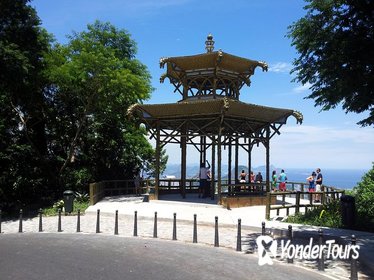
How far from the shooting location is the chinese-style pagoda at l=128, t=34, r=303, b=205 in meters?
20.7

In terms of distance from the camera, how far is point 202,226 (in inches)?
627

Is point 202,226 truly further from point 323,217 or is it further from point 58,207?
point 58,207

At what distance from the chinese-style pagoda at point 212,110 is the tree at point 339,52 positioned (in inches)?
283

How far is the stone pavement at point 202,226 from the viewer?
34.7 feet

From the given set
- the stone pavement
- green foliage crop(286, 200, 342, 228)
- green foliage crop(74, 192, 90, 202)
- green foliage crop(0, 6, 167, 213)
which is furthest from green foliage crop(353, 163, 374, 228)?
green foliage crop(74, 192, 90, 202)

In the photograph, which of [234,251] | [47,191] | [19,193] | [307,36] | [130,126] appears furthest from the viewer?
[130,126]

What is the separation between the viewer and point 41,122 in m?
26.8

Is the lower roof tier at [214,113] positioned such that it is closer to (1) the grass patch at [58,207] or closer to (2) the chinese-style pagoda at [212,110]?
(2) the chinese-style pagoda at [212,110]

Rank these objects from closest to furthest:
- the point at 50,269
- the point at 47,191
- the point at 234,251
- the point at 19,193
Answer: the point at 50,269
the point at 234,251
the point at 19,193
the point at 47,191

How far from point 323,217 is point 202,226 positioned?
16.6 feet

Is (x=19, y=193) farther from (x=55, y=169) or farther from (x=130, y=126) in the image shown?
(x=130, y=126)

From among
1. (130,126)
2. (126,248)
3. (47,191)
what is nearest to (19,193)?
(47,191)

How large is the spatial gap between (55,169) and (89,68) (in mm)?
7621

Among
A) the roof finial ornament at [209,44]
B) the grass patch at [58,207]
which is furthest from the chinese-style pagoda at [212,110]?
the grass patch at [58,207]
